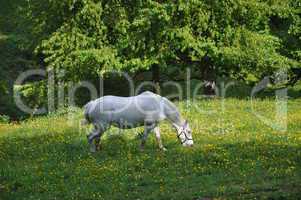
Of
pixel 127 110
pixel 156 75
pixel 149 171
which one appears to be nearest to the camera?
pixel 149 171

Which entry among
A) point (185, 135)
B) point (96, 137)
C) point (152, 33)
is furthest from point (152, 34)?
point (96, 137)

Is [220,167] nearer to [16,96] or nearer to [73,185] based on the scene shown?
[73,185]

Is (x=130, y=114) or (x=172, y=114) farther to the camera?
(x=172, y=114)

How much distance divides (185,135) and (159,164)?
338cm

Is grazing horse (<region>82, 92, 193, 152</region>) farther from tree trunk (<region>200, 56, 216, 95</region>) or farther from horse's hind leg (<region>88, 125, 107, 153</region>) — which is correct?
tree trunk (<region>200, 56, 216, 95</region>)

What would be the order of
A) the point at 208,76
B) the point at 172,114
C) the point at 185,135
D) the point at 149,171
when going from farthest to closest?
the point at 208,76 → the point at 172,114 → the point at 185,135 → the point at 149,171

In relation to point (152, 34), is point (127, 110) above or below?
below

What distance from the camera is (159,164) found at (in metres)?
21.0

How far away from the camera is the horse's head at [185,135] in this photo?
24047mm

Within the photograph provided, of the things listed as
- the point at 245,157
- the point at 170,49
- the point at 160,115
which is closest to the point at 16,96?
the point at 170,49

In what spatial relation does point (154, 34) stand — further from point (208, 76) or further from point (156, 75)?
point (208, 76)

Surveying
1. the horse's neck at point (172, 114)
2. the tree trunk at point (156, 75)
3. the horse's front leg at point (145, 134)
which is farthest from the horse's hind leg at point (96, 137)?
the tree trunk at point (156, 75)

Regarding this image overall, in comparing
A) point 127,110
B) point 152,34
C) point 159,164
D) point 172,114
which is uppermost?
point 152,34

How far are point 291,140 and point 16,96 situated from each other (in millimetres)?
30043
